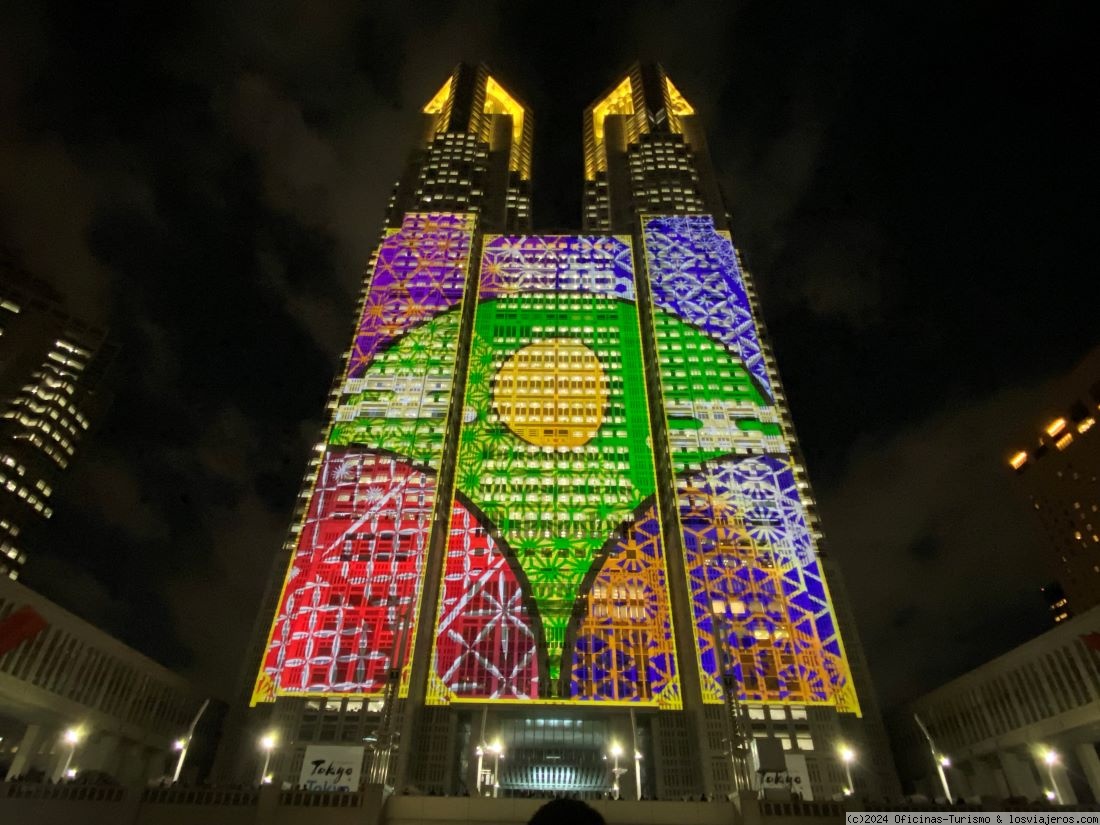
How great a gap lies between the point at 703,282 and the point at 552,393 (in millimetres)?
25591

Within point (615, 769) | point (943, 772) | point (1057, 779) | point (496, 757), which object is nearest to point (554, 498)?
point (496, 757)

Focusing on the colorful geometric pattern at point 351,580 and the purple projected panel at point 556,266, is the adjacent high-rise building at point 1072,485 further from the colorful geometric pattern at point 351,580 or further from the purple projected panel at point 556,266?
the colorful geometric pattern at point 351,580

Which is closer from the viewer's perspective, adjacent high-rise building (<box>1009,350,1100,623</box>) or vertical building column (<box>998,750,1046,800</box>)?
vertical building column (<box>998,750,1046,800</box>)

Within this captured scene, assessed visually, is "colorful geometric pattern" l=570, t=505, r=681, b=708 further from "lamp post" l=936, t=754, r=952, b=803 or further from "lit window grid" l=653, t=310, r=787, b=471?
"lamp post" l=936, t=754, r=952, b=803

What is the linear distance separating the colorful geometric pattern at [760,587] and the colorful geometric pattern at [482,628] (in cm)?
1588

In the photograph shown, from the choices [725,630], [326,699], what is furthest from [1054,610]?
[326,699]

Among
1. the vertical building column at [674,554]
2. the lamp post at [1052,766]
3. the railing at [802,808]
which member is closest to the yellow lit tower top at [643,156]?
the vertical building column at [674,554]

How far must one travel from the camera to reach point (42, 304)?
4555 inches

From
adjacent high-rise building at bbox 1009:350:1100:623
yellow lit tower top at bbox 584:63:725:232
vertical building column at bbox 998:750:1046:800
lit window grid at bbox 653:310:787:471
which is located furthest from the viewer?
yellow lit tower top at bbox 584:63:725:232

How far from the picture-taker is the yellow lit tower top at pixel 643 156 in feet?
336

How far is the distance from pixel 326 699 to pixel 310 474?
2350cm

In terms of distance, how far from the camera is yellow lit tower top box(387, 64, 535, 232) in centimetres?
10069

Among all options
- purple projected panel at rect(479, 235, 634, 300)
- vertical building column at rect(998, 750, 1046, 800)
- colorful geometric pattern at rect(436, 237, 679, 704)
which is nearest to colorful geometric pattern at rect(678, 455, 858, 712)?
colorful geometric pattern at rect(436, 237, 679, 704)

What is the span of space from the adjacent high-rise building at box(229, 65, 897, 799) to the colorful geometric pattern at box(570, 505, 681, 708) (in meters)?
0.21
